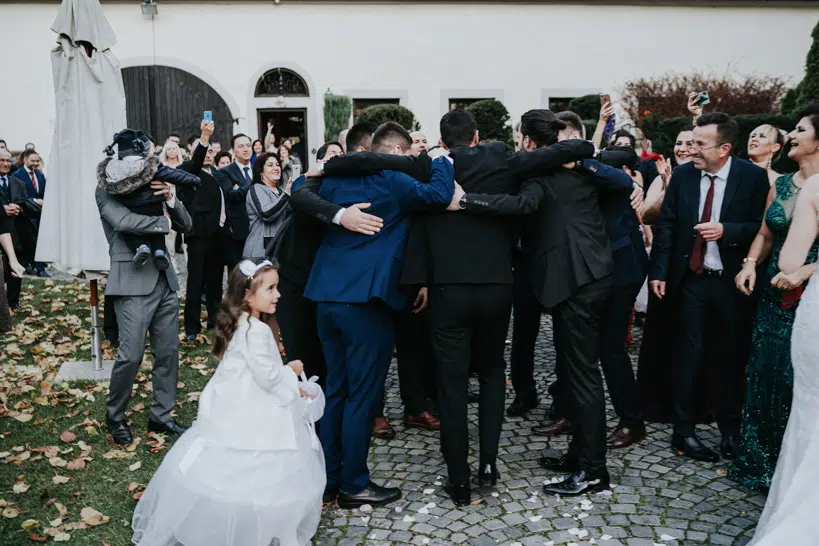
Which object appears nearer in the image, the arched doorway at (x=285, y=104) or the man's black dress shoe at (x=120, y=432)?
the man's black dress shoe at (x=120, y=432)

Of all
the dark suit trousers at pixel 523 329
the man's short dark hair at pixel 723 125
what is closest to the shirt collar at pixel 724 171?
the man's short dark hair at pixel 723 125

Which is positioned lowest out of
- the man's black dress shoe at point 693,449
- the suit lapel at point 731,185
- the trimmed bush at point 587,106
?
the man's black dress shoe at point 693,449

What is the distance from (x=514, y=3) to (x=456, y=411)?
1618cm

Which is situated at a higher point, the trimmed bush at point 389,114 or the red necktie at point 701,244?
the trimmed bush at point 389,114

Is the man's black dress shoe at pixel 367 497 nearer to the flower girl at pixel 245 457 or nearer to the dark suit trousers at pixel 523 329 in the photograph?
the flower girl at pixel 245 457

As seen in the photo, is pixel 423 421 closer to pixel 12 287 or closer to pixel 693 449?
pixel 693 449

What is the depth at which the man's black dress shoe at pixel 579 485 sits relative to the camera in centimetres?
420

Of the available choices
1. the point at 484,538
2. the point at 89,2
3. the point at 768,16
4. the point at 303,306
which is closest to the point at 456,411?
the point at 484,538

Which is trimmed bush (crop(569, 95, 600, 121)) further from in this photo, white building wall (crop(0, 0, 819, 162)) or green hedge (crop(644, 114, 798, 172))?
green hedge (crop(644, 114, 798, 172))

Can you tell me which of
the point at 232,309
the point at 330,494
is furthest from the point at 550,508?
the point at 232,309

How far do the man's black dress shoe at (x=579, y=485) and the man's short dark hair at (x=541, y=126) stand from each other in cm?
197

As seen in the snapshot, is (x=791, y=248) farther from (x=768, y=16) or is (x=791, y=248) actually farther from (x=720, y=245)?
(x=768, y=16)

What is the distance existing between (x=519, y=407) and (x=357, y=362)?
2039mm

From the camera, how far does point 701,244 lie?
4.66 meters
